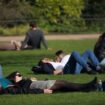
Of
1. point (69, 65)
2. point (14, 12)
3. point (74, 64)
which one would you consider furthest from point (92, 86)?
point (14, 12)

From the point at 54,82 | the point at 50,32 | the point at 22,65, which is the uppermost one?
the point at 54,82

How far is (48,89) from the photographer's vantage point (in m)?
12.0

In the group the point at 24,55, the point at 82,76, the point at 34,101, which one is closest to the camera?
the point at 34,101

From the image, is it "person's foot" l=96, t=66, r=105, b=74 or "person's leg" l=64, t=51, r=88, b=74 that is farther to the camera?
"person's foot" l=96, t=66, r=105, b=74

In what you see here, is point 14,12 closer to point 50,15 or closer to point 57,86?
point 50,15

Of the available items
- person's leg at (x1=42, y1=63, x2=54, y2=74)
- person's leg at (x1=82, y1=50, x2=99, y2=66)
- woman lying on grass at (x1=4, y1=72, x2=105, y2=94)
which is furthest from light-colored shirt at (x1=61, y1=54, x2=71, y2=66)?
woman lying on grass at (x1=4, y1=72, x2=105, y2=94)

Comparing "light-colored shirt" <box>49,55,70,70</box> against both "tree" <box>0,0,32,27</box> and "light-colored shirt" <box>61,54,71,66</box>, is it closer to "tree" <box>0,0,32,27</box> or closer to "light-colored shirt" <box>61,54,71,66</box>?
"light-colored shirt" <box>61,54,71,66</box>

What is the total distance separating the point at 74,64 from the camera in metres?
15.1

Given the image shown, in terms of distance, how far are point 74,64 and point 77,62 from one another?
0.21m

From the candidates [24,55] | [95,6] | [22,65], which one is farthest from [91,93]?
[95,6]

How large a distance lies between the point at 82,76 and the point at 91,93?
2929 mm

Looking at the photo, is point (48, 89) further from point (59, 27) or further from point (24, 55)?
→ point (59, 27)

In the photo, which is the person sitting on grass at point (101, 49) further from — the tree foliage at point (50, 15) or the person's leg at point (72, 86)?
the tree foliage at point (50, 15)

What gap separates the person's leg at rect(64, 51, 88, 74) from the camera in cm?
1480
